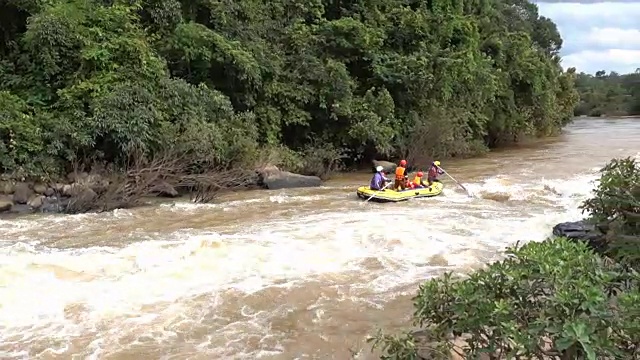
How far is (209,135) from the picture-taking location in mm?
14234

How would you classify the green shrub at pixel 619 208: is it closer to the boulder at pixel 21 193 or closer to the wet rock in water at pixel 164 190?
the wet rock in water at pixel 164 190

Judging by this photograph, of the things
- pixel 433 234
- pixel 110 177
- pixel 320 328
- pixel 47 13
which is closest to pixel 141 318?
pixel 320 328

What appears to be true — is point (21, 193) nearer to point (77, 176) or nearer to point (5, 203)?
point (5, 203)

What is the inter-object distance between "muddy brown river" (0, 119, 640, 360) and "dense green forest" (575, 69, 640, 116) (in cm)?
4905

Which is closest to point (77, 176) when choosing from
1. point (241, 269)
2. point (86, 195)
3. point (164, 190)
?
point (86, 195)

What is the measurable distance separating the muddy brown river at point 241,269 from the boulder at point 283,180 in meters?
1.27

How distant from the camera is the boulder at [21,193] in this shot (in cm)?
1213

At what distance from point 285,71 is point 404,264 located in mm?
11087

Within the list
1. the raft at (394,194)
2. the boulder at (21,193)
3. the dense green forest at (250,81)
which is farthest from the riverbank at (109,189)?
the raft at (394,194)

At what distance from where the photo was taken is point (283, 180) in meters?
15.4

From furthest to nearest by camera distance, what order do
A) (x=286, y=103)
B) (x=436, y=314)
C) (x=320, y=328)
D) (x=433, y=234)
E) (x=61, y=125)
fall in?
(x=286, y=103) < (x=61, y=125) < (x=433, y=234) < (x=320, y=328) < (x=436, y=314)

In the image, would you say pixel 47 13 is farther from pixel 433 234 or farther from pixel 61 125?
pixel 433 234

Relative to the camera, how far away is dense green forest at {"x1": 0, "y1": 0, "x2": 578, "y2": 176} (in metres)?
13.3

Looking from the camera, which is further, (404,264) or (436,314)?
(404,264)
